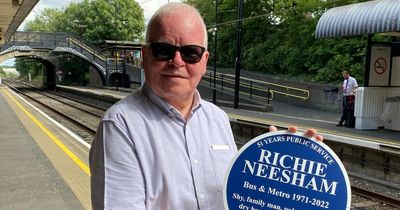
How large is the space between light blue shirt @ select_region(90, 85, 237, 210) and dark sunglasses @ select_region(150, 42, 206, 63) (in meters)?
0.15

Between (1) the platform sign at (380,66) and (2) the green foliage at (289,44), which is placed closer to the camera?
(1) the platform sign at (380,66)

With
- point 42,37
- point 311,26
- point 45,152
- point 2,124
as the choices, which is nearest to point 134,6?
point 42,37

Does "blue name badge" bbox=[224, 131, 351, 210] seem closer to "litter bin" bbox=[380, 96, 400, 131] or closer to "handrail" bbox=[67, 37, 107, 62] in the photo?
"litter bin" bbox=[380, 96, 400, 131]

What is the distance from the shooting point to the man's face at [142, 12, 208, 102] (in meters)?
1.81

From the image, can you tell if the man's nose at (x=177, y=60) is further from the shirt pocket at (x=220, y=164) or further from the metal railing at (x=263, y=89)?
the metal railing at (x=263, y=89)

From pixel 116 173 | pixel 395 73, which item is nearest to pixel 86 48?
pixel 395 73

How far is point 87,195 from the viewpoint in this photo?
19.2 ft

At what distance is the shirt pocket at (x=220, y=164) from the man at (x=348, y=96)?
43.4 ft

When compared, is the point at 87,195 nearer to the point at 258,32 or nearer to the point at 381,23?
the point at 381,23

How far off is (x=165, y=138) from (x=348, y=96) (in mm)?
13877

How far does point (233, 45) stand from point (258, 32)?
393cm

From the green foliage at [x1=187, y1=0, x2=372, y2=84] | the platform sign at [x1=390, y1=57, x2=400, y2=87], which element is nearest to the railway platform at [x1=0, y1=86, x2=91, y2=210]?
the platform sign at [x1=390, y1=57, x2=400, y2=87]

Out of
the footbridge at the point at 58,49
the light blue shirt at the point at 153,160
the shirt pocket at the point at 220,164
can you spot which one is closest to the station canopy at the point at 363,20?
the shirt pocket at the point at 220,164

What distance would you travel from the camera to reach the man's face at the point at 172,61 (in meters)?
1.81
